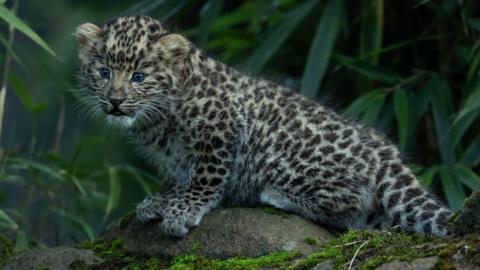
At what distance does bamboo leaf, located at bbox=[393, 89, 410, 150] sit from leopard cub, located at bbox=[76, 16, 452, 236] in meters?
1.29

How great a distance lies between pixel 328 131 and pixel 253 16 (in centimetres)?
332

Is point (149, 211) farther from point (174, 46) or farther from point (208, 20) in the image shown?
point (208, 20)

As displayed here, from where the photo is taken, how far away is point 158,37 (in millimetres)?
8141

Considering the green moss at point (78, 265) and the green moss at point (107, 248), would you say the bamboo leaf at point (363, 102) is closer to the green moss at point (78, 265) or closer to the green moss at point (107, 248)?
the green moss at point (107, 248)

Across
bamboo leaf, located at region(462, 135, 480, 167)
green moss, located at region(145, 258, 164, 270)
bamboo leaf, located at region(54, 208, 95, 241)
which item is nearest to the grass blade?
bamboo leaf, located at region(462, 135, 480, 167)

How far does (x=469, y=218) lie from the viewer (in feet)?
19.4

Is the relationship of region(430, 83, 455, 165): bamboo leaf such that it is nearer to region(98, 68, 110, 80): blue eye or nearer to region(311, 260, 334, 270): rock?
region(98, 68, 110, 80): blue eye

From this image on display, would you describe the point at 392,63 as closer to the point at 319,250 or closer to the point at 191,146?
the point at 191,146

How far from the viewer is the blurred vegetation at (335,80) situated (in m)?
9.39

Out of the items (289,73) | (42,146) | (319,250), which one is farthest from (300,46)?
(319,250)

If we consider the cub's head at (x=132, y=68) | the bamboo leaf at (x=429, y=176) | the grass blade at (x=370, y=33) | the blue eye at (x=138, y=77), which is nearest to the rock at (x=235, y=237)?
the cub's head at (x=132, y=68)

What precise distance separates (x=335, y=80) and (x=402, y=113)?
4.59 feet

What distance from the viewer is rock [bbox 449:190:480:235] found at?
581cm

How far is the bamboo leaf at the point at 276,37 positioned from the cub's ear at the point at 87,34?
7.54ft
